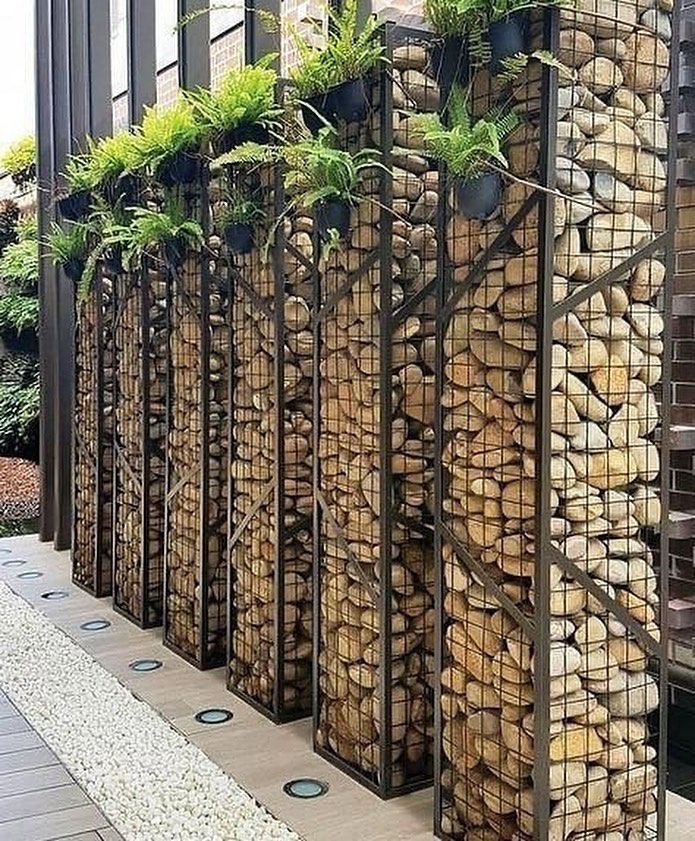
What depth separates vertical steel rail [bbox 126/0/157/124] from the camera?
17.3ft

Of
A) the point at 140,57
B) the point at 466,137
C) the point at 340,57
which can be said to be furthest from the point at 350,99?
the point at 140,57

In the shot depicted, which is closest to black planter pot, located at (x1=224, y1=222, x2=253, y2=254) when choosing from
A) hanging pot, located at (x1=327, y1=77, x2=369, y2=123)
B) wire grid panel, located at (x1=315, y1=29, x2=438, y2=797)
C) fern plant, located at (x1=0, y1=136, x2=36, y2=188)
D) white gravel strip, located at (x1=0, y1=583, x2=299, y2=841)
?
wire grid panel, located at (x1=315, y1=29, x2=438, y2=797)

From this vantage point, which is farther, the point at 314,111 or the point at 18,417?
the point at 18,417

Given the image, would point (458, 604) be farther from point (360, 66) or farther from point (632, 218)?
point (360, 66)

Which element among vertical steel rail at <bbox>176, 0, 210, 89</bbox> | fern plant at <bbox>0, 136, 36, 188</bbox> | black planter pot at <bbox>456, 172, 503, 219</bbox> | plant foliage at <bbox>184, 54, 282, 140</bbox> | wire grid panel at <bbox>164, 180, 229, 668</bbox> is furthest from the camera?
fern plant at <bbox>0, 136, 36, 188</bbox>

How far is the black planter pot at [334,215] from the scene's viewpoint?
3.01m

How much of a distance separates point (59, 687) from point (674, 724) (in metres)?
2.24

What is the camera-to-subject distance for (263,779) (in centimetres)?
318

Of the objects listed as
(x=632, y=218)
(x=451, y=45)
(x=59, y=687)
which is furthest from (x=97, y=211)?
(x=632, y=218)

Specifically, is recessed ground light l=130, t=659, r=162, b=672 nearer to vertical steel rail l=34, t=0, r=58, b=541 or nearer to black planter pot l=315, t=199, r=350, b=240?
black planter pot l=315, t=199, r=350, b=240

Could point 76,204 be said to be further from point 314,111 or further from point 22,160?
point 22,160

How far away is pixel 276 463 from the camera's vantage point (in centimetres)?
361

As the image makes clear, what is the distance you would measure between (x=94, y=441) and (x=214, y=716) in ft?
6.70

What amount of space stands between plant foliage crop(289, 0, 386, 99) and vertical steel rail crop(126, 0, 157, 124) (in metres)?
2.41
